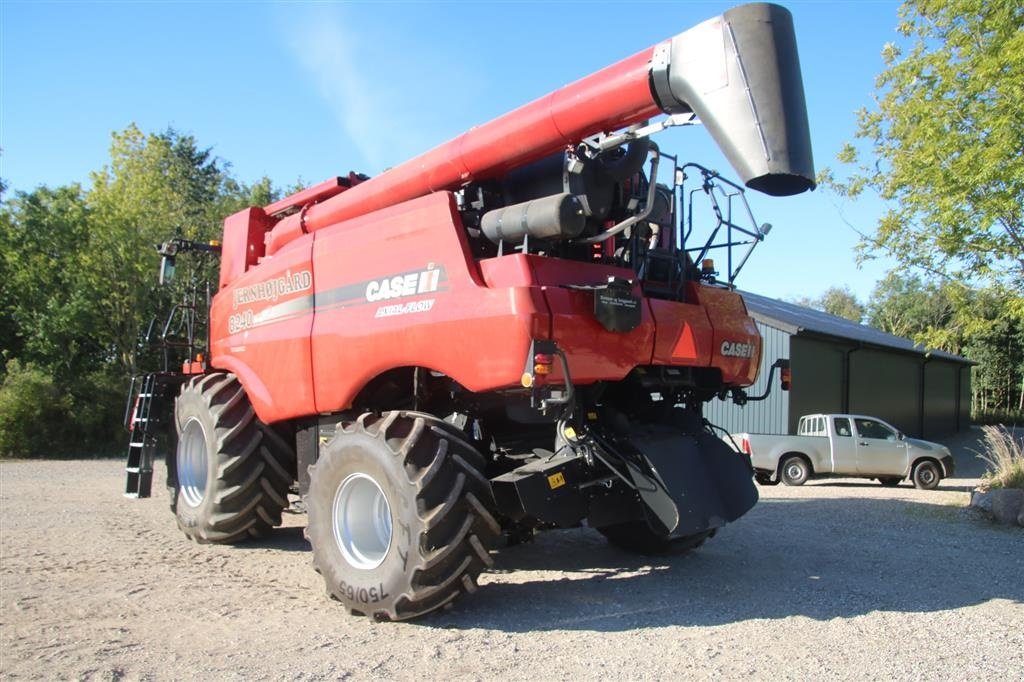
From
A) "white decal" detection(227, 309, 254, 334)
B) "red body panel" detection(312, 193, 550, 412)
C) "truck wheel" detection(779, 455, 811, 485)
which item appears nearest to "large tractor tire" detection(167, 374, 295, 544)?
"white decal" detection(227, 309, 254, 334)

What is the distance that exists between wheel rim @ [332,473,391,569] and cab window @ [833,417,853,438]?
13.0 metres

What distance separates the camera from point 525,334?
4793 mm

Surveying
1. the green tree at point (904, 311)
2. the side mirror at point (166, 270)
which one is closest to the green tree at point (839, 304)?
the green tree at point (904, 311)

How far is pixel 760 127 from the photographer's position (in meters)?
4.43

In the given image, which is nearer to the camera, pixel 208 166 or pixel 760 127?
pixel 760 127

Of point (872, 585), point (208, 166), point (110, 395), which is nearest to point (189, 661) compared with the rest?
point (872, 585)

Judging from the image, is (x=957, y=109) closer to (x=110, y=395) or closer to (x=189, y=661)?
(x=189, y=661)

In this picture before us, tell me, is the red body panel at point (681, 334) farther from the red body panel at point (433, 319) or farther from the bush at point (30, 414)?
the bush at point (30, 414)

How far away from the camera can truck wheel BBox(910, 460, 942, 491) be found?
15.9 meters

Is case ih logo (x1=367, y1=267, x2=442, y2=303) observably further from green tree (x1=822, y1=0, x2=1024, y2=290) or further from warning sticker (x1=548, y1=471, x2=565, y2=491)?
green tree (x1=822, y1=0, x2=1024, y2=290)

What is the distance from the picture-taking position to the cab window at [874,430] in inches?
643

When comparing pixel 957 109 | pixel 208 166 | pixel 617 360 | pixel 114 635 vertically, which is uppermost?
pixel 208 166

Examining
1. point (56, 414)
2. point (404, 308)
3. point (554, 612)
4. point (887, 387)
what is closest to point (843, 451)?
point (554, 612)

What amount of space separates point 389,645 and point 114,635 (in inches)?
67.7
